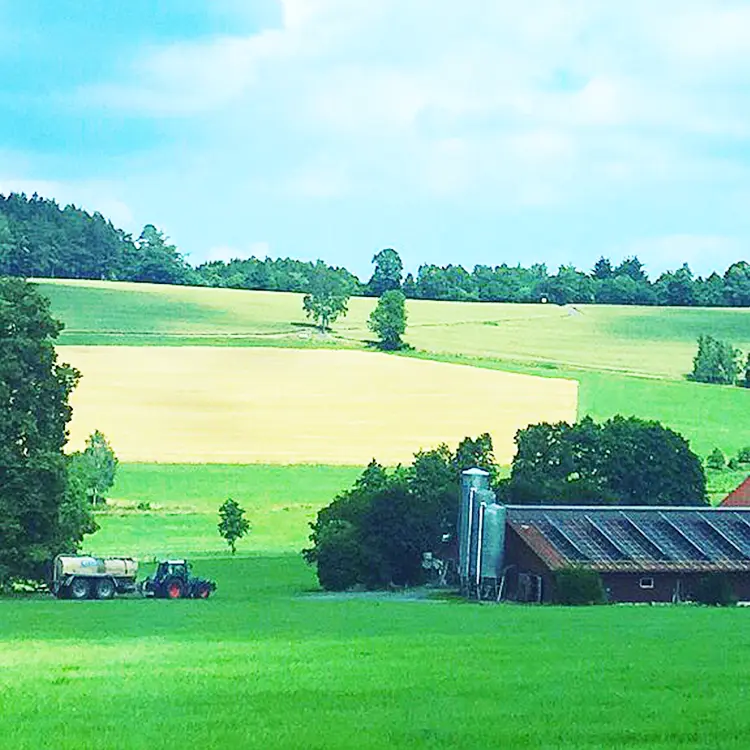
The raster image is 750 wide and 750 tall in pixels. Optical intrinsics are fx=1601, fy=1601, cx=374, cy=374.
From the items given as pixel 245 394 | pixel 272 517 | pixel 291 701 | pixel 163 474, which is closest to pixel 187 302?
pixel 245 394

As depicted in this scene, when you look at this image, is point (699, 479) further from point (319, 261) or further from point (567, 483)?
point (319, 261)

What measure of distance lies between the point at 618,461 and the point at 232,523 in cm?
2080

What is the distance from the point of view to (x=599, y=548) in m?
60.0

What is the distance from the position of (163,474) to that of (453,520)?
29379 millimetres

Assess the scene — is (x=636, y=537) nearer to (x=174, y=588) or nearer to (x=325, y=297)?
(x=174, y=588)

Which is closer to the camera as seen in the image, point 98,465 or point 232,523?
point 232,523

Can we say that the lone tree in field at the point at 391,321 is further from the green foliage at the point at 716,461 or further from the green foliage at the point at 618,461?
the green foliage at the point at 618,461

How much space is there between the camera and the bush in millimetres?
57625

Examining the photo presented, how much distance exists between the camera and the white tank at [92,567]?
52.9 metres

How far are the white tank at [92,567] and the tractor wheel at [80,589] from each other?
0.22 m

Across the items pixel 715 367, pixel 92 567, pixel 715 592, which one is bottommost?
pixel 715 592

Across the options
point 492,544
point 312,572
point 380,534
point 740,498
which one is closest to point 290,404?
point 740,498

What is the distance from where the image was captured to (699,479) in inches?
3310

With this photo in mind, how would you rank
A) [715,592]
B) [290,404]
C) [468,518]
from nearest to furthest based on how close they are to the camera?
[715,592], [468,518], [290,404]
